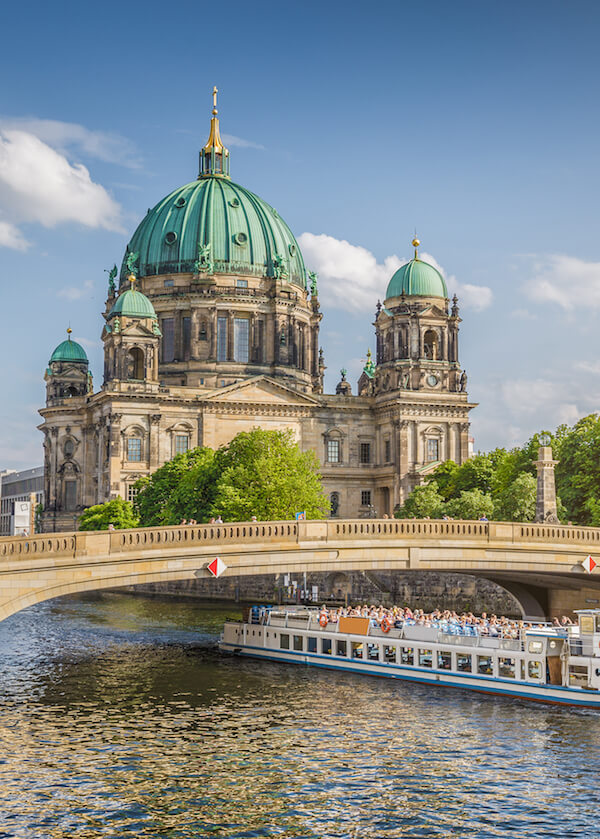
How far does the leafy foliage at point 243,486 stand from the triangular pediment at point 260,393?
18163mm

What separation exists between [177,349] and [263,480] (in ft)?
155

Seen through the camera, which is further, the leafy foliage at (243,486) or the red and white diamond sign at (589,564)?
the leafy foliage at (243,486)

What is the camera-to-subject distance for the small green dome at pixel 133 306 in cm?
12031

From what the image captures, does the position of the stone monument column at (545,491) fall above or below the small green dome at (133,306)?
below

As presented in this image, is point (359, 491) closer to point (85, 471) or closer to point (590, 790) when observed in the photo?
point (85, 471)

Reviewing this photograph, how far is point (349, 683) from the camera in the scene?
50.3m

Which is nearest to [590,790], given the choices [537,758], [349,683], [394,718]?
[537,758]

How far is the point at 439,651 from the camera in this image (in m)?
51.4

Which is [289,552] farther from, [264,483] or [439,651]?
[264,483]

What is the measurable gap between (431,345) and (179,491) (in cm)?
3992

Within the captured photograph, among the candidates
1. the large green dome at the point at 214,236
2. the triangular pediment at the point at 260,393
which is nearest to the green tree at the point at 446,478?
the triangular pediment at the point at 260,393

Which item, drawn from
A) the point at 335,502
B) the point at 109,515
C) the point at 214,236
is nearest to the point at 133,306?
the point at 214,236

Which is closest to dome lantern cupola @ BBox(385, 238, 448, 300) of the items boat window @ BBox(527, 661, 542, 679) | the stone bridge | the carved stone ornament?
the carved stone ornament

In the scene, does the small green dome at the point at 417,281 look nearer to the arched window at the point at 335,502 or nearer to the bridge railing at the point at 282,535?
the arched window at the point at 335,502
